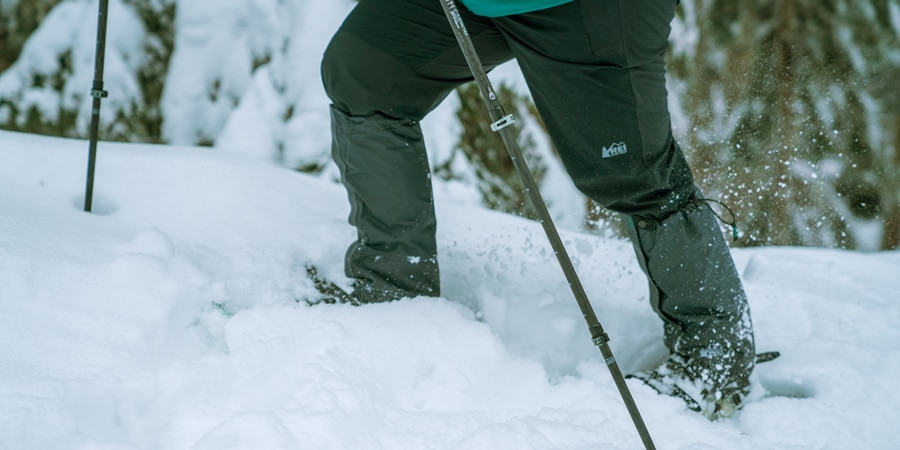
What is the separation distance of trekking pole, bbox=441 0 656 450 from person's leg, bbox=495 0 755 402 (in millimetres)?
144

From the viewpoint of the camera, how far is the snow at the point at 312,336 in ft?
3.99

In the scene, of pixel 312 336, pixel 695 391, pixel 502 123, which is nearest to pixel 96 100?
pixel 312 336

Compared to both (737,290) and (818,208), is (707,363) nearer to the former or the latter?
(737,290)

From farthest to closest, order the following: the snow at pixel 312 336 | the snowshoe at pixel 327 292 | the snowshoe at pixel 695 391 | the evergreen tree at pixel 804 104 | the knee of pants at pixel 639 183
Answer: the evergreen tree at pixel 804 104, the snowshoe at pixel 327 292, the snowshoe at pixel 695 391, the knee of pants at pixel 639 183, the snow at pixel 312 336

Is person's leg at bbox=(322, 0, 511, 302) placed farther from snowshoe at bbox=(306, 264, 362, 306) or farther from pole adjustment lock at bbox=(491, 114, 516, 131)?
pole adjustment lock at bbox=(491, 114, 516, 131)

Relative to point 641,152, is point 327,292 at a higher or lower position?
lower

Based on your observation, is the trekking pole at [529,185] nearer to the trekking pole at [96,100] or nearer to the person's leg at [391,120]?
the person's leg at [391,120]

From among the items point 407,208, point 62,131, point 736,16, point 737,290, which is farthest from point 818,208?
point 62,131

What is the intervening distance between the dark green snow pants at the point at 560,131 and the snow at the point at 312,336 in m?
0.19

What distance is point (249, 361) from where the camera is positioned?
135 cm

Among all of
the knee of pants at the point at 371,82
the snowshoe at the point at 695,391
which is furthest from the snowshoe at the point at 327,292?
the snowshoe at the point at 695,391

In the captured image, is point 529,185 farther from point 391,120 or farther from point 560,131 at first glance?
point 391,120

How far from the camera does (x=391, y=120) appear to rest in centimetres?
166

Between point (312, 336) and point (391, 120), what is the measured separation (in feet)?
1.92
